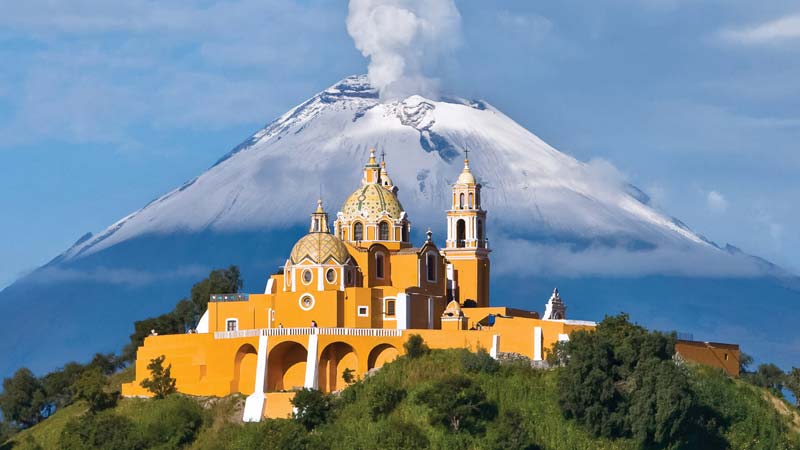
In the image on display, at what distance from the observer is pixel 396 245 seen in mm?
79250

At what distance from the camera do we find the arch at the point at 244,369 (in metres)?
74.2

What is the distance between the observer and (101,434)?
73.4 meters

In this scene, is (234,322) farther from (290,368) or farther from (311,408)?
(311,408)

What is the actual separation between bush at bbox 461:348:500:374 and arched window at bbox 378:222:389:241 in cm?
1004

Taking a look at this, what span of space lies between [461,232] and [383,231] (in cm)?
464

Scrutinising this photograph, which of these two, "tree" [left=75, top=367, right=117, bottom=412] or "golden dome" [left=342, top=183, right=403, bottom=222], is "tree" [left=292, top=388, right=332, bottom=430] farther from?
"golden dome" [left=342, top=183, right=403, bottom=222]

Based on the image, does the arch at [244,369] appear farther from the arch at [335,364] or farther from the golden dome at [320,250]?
the golden dome at [320,250]

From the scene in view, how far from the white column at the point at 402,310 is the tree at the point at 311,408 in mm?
5268

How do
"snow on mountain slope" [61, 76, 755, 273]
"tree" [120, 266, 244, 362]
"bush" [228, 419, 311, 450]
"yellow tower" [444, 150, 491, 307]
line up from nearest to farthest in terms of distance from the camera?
"bush" [228, 419, 311, 450] → "yellow tower" [444, 150, 491, 307] → "tree" [120, 266, 244, 362] → "snow on mountain slope" [61, 76, 755, 273]

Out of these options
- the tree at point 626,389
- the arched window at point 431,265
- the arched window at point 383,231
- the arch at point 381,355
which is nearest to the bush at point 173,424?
the arch at point 381,355

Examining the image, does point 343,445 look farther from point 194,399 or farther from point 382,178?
point 382,178

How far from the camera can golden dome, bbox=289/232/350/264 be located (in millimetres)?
74250

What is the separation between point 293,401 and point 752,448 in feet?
54.5

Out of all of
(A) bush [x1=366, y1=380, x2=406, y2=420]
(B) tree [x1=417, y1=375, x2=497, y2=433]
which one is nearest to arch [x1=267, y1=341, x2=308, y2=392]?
(A) bush [x1=366, y1=380, x2=406, y2=420]
